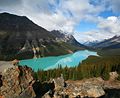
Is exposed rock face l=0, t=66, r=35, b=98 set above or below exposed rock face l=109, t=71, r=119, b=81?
above

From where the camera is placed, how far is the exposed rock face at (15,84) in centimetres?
7834

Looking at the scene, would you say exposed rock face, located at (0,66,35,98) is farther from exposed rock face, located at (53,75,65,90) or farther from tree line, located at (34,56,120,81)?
tree line, located at (34,56,120,81)

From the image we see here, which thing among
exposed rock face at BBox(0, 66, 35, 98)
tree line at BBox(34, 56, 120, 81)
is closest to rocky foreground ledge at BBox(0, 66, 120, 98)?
exposed rock face at BBox(0, 66, 35, 98)

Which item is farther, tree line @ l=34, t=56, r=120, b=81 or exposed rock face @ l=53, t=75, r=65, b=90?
tree line @ l=34, t=56, r=120, b=81

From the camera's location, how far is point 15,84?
264ft

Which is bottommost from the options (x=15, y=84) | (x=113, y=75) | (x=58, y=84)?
(x=113, y=75)

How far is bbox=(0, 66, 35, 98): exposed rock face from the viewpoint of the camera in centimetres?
7834

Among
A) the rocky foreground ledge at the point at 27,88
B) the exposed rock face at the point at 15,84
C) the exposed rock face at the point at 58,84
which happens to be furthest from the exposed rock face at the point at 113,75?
the exposed rock face at the point at 15,84

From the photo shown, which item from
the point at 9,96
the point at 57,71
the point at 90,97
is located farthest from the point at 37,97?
the point at 57,71

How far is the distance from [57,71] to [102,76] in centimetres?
2728

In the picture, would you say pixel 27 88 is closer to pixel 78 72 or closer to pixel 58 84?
pixel 58 84

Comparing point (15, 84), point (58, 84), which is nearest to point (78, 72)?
point (58, 84)

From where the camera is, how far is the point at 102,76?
147 meters

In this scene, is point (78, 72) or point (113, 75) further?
point (113, 75)
